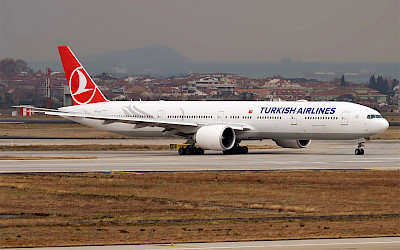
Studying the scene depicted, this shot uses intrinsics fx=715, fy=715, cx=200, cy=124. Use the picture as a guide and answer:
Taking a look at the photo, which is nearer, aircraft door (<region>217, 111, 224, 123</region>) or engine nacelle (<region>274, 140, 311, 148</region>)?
aircraft door (<region>217, 111, 224, 123</region>)

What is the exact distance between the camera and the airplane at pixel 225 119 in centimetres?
5453

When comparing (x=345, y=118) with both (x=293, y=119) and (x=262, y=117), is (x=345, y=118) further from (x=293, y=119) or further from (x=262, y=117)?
(x=262, y=117)

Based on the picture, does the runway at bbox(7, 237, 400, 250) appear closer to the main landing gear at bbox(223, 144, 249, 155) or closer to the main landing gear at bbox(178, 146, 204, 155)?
the main landing gear at bbox(223, 144, 249, 155)

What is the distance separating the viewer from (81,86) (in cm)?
6619

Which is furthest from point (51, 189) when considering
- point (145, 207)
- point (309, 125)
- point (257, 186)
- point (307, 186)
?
point (309, 125)

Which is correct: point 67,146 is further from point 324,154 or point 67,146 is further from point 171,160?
point 324,154

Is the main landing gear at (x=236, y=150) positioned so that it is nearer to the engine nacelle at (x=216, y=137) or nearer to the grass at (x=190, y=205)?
the engine nacelle at (x=216, y=137)

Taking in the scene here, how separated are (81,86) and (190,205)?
1582 inches

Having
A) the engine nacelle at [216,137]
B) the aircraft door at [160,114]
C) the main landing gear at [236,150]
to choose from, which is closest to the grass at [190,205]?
the engine nacelle at [216,137]

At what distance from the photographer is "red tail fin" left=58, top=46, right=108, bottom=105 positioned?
6606 centimetres

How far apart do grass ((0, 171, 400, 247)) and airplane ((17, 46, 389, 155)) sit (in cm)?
1460

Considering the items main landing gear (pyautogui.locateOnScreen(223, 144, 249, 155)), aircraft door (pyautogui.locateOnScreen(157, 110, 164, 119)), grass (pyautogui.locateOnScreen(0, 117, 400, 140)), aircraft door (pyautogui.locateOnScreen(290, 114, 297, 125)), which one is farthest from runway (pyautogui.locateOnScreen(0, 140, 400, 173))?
grass (pyautogui.locateOnScreen(0, 117, 400, 140))

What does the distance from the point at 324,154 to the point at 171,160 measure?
44.7 ft

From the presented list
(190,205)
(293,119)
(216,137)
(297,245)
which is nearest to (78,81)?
(216,137)
